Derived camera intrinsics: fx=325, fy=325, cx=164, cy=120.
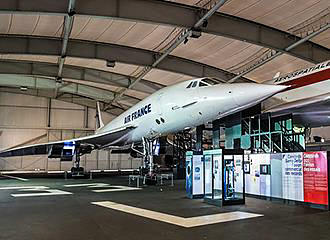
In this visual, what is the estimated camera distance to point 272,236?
587 cm

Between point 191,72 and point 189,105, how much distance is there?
364 inches

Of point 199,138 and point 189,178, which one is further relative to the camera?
point 199,138

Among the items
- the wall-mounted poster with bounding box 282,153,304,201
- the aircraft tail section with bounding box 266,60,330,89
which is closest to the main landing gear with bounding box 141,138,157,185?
the wall-mounted poster with bounding box 282,153,304,201

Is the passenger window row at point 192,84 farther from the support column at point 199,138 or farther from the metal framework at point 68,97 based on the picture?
the metal framework at point 68,97

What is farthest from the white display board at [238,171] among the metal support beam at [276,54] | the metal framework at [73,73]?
the metal framework at [73,73]

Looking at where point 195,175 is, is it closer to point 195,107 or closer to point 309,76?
point 195,107

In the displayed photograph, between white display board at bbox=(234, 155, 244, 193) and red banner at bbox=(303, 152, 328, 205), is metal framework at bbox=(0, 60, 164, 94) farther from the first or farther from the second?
red banner at bbox=(303, 152, 328, 205)

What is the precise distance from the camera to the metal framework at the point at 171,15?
39.7 ft

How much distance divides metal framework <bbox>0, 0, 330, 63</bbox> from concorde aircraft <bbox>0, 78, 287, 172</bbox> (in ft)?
10.2

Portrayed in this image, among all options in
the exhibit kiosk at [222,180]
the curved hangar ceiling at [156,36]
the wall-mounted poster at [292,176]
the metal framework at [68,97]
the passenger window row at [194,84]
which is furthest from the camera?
the metal framework at [68,97]

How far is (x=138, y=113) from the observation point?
1455 cm

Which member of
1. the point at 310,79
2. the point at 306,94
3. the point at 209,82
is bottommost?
the point at 306,94

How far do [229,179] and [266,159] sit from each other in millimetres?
1775

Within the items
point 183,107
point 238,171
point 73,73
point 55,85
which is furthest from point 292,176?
point 55,85
